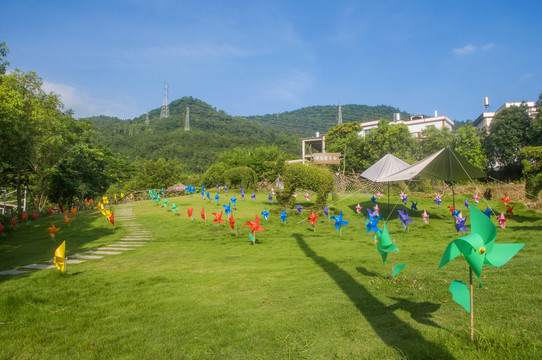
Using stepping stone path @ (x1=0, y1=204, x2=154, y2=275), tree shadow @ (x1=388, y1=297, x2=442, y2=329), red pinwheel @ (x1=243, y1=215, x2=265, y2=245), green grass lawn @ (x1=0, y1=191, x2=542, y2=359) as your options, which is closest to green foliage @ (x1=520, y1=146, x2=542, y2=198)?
green grass lawn @ (x1=0, y1=191, x2=542, y2=359)

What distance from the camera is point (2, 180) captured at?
63.8ft

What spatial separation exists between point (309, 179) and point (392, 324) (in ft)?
34.8

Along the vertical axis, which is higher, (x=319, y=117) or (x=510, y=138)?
(x=319, y=117)

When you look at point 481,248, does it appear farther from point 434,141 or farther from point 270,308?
point 434,141

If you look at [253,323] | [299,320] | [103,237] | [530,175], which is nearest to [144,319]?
[253,323]

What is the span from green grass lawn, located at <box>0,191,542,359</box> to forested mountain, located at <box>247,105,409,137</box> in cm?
11057

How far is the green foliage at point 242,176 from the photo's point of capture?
Answer: 24500 millimetres

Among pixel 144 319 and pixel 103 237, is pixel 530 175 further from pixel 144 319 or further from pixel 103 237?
pixel 103 237

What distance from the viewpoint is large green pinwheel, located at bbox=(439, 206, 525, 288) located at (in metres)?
2.64

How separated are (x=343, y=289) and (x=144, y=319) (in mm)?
2764

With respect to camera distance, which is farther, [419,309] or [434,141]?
[434,141]

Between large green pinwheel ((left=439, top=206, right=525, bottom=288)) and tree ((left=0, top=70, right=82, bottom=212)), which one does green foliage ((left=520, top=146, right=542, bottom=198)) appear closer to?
large green pinwheel ((left=439, top=206, right=525, bottom=288))

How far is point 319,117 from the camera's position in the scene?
509ft

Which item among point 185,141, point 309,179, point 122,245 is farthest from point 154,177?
point 122,245
